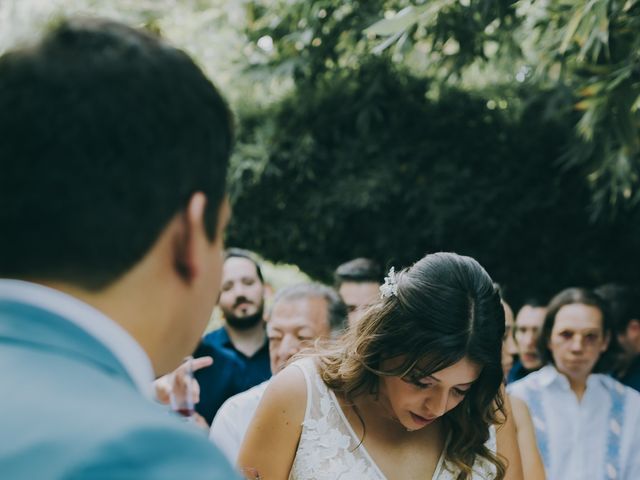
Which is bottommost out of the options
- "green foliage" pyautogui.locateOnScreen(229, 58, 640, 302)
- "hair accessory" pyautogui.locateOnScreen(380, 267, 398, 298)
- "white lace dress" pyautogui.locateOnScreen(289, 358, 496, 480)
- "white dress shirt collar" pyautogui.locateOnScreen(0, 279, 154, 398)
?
"white lace dress" pyautogui.locateOnScreen(289, 358, 496, 480)

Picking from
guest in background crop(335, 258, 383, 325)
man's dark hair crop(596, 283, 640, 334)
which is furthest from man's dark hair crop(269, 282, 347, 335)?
man's dark hair crop(596, 283, 640, 334)

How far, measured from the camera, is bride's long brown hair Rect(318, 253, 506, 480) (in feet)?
9.45

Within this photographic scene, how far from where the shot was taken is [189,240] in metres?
1.06

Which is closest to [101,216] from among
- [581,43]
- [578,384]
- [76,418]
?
[76,418]

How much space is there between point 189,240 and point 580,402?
14.3ft

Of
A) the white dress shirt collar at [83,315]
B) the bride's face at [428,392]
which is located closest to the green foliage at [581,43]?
the bride's face at [428,392]

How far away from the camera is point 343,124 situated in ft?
25.2

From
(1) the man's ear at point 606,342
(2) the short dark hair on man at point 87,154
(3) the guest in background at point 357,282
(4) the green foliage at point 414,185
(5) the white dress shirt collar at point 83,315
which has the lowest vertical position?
(5) the white dress shirt collar at point 83,315

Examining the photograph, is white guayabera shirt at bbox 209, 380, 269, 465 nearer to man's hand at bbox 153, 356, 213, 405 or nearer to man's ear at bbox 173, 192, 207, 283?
man's hand at bbox 153, 356, 213, 405

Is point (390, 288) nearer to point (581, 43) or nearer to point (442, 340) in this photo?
point (442, 340)

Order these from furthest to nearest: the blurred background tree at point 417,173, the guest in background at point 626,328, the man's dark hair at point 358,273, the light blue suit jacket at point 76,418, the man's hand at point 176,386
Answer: the blurred background tree at point 417,173 → the guest in background at point 626,328 → the man's dark hair at point 358,273 → the man's hand at point 176,386 → the light blue suit jacket at point 76,418

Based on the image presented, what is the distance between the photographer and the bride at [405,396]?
289cm

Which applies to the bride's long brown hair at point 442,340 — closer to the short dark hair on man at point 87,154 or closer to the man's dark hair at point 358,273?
the short dark hair on man at point 87,154

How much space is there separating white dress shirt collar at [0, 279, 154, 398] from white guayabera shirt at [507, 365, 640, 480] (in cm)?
405
